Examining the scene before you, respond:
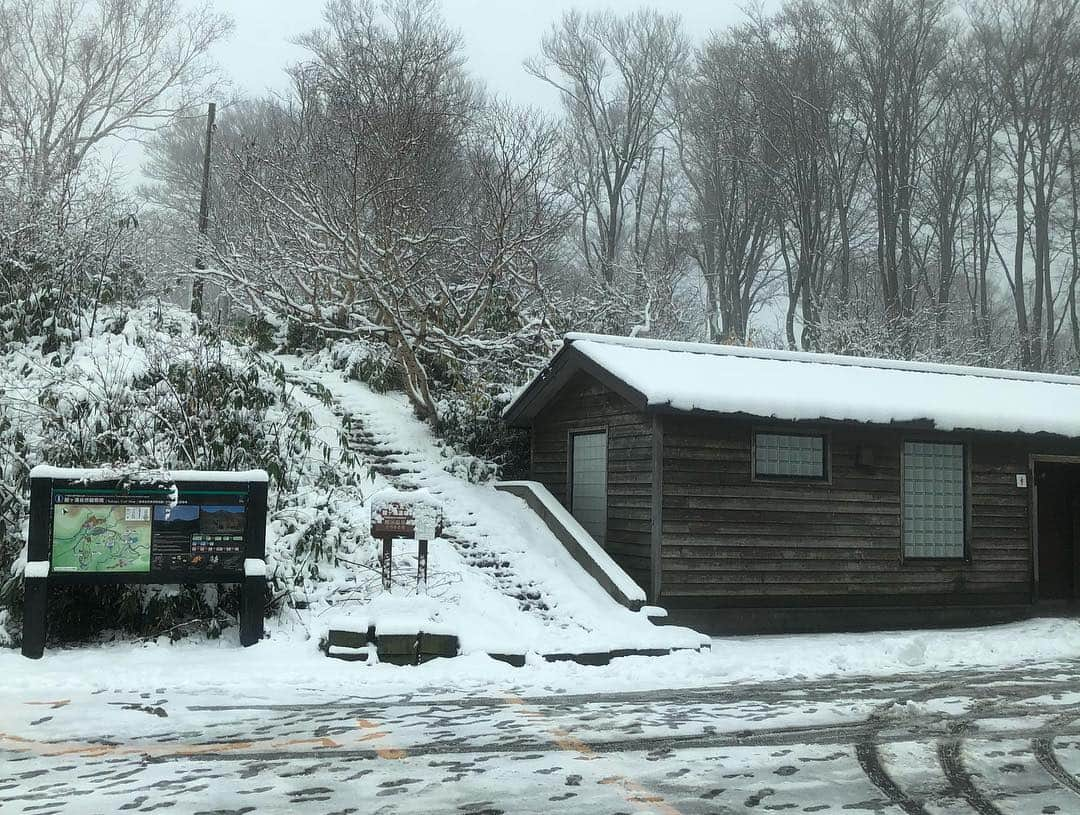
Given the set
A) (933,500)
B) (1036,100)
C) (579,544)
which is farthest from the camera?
(1036,100)

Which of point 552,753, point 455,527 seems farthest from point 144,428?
point 552,753

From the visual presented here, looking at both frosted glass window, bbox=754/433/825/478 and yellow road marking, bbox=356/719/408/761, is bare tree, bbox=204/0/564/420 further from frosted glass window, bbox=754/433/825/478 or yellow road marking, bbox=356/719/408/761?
yellow road marking, bbox=356/719/408/761

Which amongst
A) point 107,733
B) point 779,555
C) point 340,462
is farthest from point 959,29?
point 107,733

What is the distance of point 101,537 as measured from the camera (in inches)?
407

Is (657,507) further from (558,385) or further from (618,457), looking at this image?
(558,385)

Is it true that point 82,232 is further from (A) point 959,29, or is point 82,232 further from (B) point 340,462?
(A) point 959,29

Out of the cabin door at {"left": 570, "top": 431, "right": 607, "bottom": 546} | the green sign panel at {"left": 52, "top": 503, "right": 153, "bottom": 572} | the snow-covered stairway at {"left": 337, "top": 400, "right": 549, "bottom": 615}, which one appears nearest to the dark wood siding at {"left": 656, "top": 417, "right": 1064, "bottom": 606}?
the cabin door at {"left": 570, "top": 431, "right": 607, "bottom": 546}

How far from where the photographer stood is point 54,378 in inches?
535

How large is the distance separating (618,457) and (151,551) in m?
6.08

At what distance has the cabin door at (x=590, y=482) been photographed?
14375mm

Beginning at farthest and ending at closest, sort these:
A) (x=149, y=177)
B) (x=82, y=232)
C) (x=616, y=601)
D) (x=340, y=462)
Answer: (x=149, y=177) → (x=82, y=232) → (x=340, y=462) → (x=616, y=601)

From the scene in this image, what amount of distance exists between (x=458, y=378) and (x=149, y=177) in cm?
2272

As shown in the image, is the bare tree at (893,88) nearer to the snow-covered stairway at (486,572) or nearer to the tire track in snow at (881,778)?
the snow-covered stairway at (486,572)

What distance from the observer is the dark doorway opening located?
1670cm
